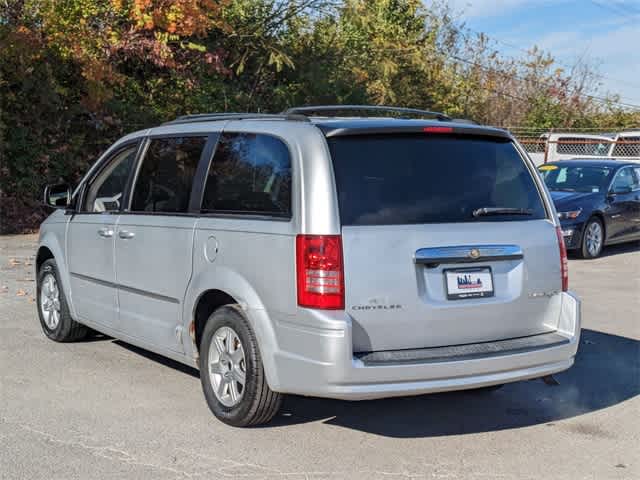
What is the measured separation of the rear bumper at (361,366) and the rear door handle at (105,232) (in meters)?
2.16

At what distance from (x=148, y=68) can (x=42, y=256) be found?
13.6 meters

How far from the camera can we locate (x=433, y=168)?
505 centimetres

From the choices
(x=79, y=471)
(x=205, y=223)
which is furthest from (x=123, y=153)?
(x=79, y=471)

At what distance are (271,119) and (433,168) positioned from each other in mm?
1021

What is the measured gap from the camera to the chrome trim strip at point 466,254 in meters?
4.75

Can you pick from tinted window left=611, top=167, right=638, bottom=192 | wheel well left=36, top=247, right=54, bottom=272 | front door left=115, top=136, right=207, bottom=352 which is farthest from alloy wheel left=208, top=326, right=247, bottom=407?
tinted window left=611, top=167, right=638, bottom=192

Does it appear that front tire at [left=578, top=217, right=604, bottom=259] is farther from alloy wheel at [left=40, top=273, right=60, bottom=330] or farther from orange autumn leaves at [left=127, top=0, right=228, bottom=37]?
orange autumn leaves at [left=127, top=0, right=228, bottom=37]

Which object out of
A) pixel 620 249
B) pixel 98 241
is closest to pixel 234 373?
pixel 98 241

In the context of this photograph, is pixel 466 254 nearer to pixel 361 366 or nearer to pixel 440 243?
pixel 440 243

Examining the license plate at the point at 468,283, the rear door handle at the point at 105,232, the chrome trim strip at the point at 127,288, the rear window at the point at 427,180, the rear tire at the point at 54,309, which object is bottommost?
the rear tire at the point at 54,309

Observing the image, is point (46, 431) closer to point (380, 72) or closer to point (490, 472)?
point (490, 472)

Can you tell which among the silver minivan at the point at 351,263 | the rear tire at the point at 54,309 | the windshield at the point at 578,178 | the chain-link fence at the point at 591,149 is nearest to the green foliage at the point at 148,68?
the chain-link fence at the point at 591,149

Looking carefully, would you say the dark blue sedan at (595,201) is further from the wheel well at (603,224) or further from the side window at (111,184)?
the side window at (111,184)

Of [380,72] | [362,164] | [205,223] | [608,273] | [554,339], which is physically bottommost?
[608,273]
